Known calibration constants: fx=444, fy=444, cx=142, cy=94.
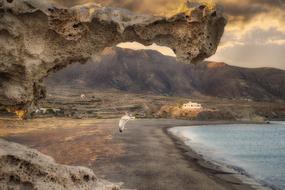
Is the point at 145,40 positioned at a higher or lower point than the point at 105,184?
higher

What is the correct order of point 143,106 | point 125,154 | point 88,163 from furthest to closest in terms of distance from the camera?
point 143,106 → point 125,154 → point 88,163

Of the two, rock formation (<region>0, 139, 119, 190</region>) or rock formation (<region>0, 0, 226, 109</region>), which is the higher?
rock formation (<region>0, 0, 226, 109</region>)

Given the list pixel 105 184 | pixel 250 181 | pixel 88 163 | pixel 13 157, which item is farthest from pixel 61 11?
pixel 250 181

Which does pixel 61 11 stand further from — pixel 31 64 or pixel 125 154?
pixel 125 154

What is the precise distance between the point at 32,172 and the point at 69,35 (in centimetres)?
348

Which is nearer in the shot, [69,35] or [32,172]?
[32,172]

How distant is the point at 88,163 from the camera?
3127 centimetres

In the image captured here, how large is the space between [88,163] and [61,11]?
21373mm

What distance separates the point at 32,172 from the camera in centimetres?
1036

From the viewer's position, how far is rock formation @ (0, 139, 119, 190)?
10.00 metres

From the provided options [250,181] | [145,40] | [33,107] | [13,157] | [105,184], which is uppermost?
[145,40]

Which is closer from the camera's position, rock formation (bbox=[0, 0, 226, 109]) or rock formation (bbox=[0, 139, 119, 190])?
rock formation (bbox=[0, 139, 119, 190])

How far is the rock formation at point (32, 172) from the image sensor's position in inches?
394

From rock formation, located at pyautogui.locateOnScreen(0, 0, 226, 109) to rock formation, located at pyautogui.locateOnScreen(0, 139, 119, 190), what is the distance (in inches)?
52.9
